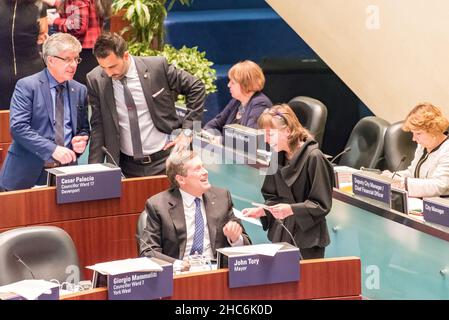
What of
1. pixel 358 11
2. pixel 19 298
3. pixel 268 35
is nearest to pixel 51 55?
pixel 19 298

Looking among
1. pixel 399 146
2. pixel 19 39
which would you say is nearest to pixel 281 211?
pixel 399 146

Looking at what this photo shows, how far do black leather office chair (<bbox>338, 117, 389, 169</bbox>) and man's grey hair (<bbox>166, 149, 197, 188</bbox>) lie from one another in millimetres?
2265

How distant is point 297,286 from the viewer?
4.19 m

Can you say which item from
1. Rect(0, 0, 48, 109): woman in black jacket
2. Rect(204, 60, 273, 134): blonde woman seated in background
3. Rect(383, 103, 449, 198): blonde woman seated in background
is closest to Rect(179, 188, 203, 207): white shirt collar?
Rect(383, 103, 449, 198): blonde woman seated in background

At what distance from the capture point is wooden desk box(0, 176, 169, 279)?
17.3 ft

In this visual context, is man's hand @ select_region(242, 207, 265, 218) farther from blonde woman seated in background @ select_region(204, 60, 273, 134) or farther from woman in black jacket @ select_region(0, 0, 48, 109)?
woman in black jacket @ select_region(0, 0, 48, 109)

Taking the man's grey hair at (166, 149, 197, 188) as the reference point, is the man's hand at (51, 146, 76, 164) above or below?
below

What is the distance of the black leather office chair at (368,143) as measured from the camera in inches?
269

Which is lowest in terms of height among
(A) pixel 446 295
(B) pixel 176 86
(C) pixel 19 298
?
(A) pixel 446 295

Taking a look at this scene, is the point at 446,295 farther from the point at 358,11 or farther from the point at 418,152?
the point at 358,11

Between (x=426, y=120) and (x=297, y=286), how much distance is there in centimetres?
192

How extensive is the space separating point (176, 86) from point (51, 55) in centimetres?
76

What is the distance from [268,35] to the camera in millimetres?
9906

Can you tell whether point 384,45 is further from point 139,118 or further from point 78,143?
point 78,143
